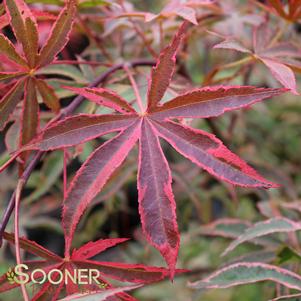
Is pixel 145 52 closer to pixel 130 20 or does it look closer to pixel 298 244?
pixel 130 20

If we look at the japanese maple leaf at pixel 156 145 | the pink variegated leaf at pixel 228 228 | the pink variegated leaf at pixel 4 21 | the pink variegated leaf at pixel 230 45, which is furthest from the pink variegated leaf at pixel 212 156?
the pink variegated leaf at pixel 228 228

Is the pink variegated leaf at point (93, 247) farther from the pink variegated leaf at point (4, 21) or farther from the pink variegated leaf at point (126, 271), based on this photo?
the pink variegated leaf at point (4, 21)

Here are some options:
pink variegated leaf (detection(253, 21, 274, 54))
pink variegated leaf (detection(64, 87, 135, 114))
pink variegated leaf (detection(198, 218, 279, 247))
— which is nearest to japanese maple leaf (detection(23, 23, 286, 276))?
pink variegated leaf (detection(64, 87, 135, 114))

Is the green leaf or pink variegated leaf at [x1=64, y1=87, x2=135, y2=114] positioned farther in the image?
the green leaf

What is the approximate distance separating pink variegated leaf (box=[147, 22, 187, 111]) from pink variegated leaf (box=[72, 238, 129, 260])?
0.16 m

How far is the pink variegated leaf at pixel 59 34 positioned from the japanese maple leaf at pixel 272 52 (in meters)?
0.18

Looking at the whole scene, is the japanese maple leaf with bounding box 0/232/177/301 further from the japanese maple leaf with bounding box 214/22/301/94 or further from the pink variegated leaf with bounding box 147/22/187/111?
the japanese maple leaf with bounding box 214/22/301/94

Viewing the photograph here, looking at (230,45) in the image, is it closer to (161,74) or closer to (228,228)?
(161,74)

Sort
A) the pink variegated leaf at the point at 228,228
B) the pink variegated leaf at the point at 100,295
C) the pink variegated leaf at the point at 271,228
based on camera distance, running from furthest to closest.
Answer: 1. the pink variegated leaf at the point at 228,228
2. the pink variegated leaf at the point at 271,228
3. the pink variegated leaf at the point at 100,295

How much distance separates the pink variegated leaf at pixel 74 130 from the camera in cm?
56

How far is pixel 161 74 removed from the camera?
0.58 meters

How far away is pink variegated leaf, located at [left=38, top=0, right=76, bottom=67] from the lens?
0.61 meters

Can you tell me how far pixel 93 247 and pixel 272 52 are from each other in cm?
41

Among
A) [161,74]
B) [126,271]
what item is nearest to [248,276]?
[126,271]
